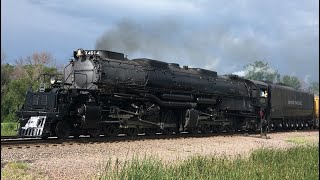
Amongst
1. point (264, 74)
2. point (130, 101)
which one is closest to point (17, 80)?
point (130, 101)

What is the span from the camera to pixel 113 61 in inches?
731

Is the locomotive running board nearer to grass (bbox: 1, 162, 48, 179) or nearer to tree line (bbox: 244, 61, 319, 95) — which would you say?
grass (bbox: 1, 162, 48, 179)

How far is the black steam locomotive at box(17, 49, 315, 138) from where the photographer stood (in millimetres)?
16734

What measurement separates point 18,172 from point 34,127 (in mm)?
7042

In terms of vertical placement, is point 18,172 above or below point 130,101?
below

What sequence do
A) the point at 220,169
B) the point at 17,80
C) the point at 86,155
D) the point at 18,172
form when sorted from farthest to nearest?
the point at 17,80 < the point at 86,155 < the point at 220,169 < the point at 18,172

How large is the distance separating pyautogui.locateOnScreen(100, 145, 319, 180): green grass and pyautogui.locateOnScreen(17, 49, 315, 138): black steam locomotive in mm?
6900

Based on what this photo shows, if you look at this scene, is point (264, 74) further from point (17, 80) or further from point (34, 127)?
point (34, 127)

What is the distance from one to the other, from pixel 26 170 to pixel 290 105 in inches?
1072

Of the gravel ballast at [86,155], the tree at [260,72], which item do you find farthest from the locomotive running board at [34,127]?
the tree at [260,72]

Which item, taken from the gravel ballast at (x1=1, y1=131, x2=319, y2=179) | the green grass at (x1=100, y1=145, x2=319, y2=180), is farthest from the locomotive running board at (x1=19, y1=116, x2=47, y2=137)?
the green grass at (x1=100, y1=145, x2=319, y2=180)

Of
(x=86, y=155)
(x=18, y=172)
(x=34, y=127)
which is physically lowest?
(x=18, y=172)

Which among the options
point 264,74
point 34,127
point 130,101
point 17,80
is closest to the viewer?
point 34,127

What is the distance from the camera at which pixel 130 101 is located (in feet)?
63.0
